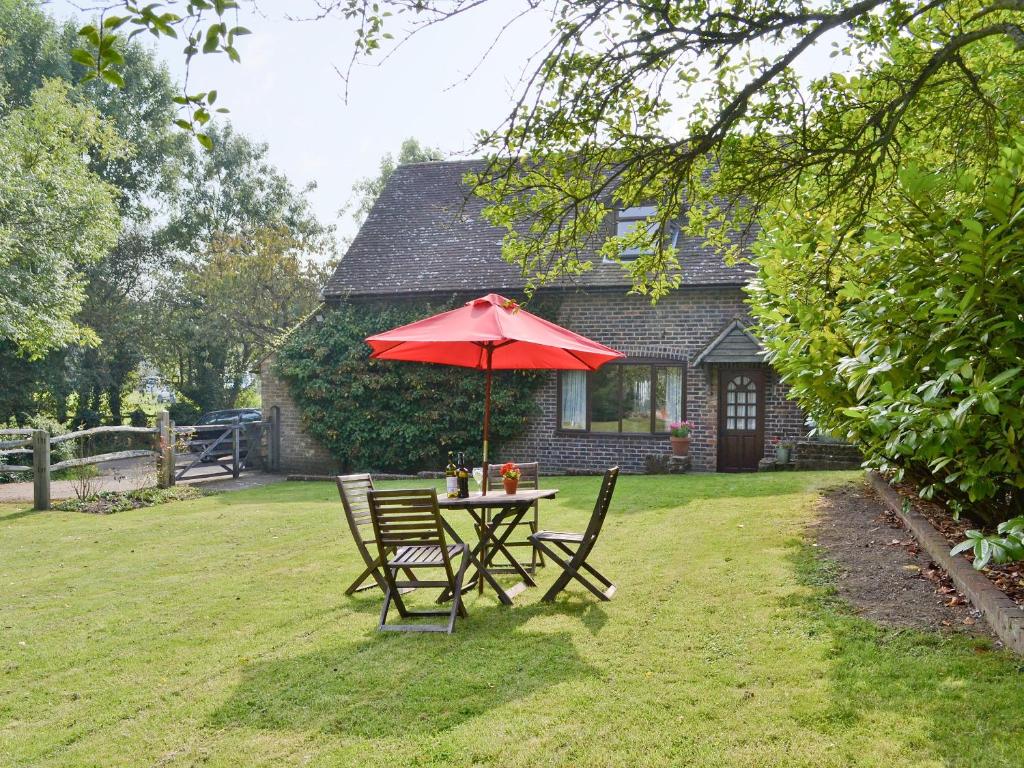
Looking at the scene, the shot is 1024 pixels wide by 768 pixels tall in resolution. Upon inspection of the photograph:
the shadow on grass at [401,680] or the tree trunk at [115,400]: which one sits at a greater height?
the tree trunk at [115,400]

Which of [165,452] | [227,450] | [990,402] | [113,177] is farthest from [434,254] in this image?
[113,177]

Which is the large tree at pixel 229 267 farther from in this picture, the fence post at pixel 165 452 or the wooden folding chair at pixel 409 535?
the wooden folding chair at pixel 409 535

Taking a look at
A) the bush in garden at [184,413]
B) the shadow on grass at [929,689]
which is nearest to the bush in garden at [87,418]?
the bush in garden at [184,413]

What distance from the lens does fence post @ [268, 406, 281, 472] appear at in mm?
19109

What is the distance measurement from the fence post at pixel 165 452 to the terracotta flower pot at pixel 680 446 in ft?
32.2

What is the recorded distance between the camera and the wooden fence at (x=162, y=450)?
12727 millimetres

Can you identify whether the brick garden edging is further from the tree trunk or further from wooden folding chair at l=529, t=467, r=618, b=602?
the tree trunk

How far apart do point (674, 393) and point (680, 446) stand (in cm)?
119

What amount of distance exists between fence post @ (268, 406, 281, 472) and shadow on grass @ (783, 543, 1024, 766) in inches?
628

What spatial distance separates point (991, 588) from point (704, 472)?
1121cm

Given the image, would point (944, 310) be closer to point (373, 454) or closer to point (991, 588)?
point (991, 588)

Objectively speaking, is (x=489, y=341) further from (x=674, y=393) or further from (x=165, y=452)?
(x=674, y=393)

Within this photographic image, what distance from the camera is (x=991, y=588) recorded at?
4.93 m

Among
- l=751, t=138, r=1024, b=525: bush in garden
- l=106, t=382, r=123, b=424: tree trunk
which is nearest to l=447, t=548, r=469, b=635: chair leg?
l=751, t=138, r=1024, b=525: bush in garden
